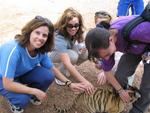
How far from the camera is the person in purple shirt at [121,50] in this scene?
2.46m

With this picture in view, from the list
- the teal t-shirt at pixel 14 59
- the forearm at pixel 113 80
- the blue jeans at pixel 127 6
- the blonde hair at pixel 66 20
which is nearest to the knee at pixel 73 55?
the blonde hair at pixel 66 20

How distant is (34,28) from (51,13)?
11.5 ft

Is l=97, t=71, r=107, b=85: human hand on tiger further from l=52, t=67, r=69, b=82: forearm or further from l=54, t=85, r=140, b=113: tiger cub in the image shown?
l=52, t=67, r=69, b=82: forearm

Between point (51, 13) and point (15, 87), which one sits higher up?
point (51, 13)

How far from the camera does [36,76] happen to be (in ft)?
11.3

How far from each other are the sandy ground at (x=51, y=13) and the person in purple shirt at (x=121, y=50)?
561mm

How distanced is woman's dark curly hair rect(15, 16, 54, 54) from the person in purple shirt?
21.6 inches

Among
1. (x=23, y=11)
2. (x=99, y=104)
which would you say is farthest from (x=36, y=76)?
(x=23, y=11)

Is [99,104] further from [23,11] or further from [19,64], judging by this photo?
[23,11]

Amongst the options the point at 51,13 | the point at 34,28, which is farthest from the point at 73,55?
the point at 51,13

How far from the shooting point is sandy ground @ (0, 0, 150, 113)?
164 inches

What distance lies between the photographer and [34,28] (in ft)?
9.77

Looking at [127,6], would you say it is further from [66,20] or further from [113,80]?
[113,80]

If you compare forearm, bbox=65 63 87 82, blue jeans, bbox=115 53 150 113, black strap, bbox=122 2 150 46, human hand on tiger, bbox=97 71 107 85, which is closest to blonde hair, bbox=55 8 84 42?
forearm, bbox=65 63 87 82
